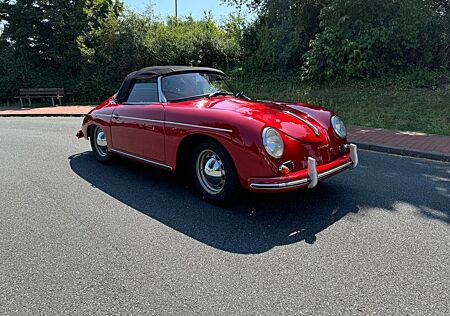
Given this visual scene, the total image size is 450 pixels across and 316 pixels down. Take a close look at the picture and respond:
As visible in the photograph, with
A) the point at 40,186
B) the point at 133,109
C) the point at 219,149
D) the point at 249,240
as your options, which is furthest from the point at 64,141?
the point at 249,240

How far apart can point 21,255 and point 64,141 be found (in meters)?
5.00

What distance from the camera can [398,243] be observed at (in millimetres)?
2771

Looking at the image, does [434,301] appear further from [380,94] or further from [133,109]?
[380,94]

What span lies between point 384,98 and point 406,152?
166 inches

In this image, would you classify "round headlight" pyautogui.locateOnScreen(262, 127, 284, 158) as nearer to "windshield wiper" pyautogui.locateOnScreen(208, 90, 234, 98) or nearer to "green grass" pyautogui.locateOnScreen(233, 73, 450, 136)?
"windshield wiper" pyautogui.locateOnScreen(208, 90, 234, 98)

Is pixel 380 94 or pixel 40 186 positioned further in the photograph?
pixel 380 94

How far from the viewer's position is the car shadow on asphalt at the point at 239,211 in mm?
2912

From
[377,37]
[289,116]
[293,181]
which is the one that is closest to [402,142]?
[289,116]

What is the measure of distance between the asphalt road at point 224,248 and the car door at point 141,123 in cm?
46

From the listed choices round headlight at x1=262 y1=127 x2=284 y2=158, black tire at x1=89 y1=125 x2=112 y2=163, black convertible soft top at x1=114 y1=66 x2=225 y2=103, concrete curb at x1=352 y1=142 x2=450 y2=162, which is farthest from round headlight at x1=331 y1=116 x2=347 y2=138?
black tire at x1=89 y1=125 x2=112 y2=163

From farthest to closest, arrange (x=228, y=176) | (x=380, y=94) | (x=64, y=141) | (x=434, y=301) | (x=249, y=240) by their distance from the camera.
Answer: (x=380, y=94) → (x=64, y=141) → (x=228, y=176) → (x=249, y=240) → (x=434, y=301)

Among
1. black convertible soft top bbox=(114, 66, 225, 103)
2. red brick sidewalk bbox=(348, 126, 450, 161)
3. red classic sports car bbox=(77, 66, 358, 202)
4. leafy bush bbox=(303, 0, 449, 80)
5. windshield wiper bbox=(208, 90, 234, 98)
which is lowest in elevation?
red brick sidewalk bbox=(348, 126, 450, 161)

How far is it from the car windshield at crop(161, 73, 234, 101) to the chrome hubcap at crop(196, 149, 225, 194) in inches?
37.1

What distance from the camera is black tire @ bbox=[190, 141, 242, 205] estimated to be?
131 inches
